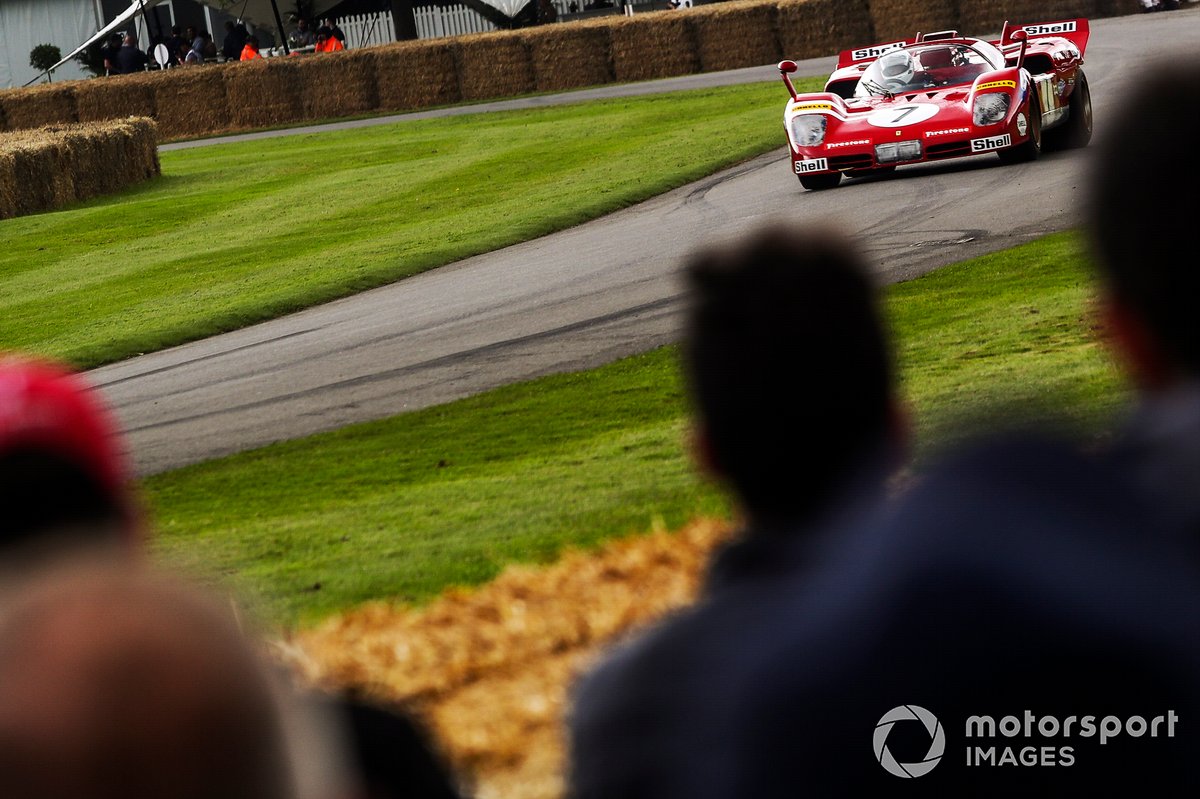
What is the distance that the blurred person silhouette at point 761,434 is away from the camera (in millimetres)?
1564

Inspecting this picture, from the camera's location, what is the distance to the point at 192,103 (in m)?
41.1

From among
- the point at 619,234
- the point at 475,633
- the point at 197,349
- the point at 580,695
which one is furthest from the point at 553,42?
the point at 580,695

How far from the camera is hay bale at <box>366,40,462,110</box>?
133ft

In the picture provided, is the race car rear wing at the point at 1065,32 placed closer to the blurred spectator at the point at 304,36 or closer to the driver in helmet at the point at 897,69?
the driver in helmet at the point at 897,69

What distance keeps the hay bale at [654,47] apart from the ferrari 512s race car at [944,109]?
22.6 meters

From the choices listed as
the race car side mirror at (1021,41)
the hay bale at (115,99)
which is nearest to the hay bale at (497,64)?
the hay bale at (115,99)

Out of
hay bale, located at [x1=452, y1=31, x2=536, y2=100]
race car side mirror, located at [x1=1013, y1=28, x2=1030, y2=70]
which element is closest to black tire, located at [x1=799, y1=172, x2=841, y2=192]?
race car side mirror, located at [x1=1013, y1=28, x2=1030, y2=70]

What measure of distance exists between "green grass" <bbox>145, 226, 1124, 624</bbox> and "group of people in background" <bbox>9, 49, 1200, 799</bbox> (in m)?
3.87

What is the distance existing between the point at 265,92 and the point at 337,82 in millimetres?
1887

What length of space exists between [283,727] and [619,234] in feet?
51.0

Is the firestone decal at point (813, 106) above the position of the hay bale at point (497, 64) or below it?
below

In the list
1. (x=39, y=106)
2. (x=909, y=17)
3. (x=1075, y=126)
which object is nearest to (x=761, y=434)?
(x=1075, y=126)

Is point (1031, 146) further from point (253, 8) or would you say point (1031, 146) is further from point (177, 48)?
point (253, 8)

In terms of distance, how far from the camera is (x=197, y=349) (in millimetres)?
13492
